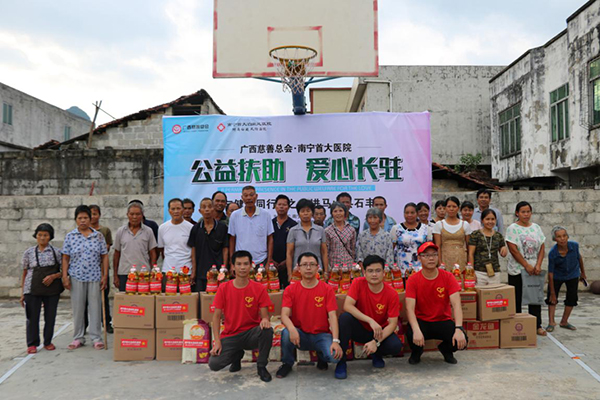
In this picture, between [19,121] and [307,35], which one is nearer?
[307,35]

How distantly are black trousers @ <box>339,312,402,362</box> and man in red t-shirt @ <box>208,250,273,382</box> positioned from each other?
598 millimetres

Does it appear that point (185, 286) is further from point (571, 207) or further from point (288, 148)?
point (571, 207)

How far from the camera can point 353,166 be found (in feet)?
20.5

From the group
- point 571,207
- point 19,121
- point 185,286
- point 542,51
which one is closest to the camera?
point 185,286

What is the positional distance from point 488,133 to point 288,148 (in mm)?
11976

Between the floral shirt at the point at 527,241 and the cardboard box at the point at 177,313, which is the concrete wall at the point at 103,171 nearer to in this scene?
the cardboard box at the point at 177,313

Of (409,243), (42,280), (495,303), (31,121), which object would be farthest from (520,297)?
(31,121)

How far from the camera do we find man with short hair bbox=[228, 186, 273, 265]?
4.95m

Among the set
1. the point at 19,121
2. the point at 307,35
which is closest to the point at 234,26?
the point at 307,35

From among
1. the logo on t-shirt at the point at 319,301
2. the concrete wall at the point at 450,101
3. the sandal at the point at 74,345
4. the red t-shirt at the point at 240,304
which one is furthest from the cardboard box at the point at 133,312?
the concrete wall at the point at 450,101

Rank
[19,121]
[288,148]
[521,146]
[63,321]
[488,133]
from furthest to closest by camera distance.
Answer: [19,121]
[488,133]
[521,146]
[288,148]
[63,321]

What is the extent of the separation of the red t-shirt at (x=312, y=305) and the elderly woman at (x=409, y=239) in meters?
1.27

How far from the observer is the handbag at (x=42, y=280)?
179 inches

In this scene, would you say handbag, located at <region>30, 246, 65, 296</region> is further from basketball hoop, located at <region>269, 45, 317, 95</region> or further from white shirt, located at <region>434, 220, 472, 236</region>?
white shirt, located at <region>434, 220, 472, 236</region>
